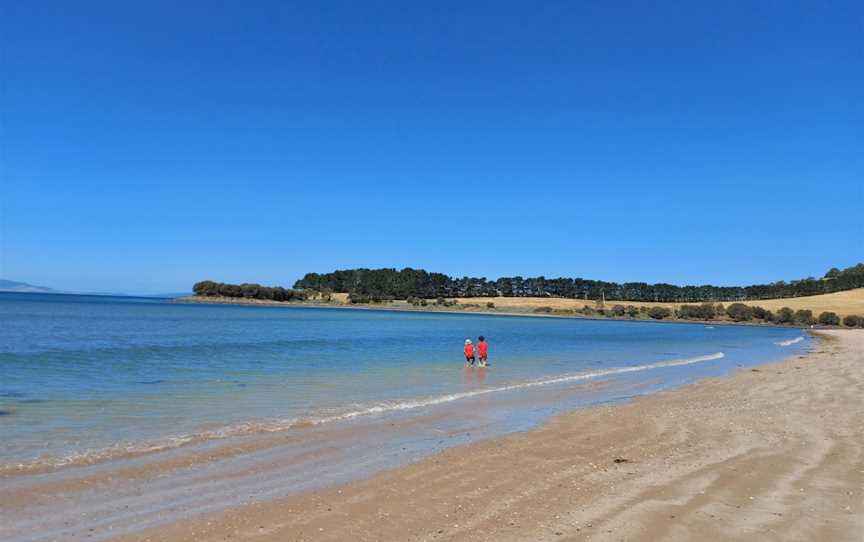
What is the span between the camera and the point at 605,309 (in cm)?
16738

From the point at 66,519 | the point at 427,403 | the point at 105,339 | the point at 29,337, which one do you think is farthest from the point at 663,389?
the point at 29,337

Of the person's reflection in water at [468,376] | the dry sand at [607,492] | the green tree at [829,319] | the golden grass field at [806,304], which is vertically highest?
the golden grass field at [806,304]

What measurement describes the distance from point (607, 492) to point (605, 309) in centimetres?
16731

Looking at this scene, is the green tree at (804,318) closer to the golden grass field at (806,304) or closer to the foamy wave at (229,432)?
the golden grass field at (806,304)

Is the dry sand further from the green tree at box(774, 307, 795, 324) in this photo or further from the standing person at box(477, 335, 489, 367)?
the green tree at box(774, 307, 795, 324)

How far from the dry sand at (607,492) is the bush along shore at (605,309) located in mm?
115832

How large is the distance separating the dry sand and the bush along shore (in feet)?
380

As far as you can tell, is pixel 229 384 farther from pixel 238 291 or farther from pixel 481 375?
pixel 238 291

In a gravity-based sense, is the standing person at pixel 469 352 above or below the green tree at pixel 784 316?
below

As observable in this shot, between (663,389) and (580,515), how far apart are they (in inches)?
593

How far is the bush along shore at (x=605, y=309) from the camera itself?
119562 millimetres

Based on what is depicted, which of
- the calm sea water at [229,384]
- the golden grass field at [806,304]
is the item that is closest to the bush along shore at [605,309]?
the golden grass field at [806,304]

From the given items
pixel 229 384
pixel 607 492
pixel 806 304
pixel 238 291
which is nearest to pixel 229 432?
pixel 229 384

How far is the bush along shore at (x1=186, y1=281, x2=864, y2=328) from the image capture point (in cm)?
11956
